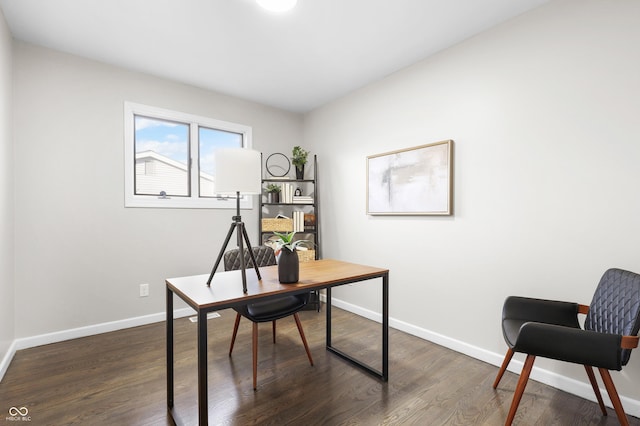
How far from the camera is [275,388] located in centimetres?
192

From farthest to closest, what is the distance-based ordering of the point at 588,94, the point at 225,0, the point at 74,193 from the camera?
the point at 74,193 < the point at 225,0 < the point at 588,94

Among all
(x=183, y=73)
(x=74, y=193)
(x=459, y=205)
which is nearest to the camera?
(x=459, y=205)

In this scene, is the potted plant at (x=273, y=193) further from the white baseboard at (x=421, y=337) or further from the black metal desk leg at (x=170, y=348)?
the black metal desk leg at (x=170, y=348)

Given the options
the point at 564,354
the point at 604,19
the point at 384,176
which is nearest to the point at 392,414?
the point at 564,354

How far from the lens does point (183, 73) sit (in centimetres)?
297

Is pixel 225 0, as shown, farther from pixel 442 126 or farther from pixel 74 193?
pixel 74 193

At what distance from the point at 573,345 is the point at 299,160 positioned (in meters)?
3.09

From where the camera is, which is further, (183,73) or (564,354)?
(183,73)

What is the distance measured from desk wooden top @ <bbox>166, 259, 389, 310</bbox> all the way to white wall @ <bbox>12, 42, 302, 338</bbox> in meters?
1.46

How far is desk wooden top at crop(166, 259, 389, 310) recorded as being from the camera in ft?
4.58

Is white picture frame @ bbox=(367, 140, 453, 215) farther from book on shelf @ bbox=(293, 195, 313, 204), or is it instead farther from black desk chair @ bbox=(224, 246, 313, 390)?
black desk chair @ bbox=(224, 246, 313, 390)

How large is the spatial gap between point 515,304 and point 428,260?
83 centimetres

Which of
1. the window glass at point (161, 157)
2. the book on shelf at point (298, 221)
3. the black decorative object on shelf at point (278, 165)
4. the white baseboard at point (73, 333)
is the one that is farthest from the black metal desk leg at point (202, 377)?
the black decorative object on shelf at point (278, 165)

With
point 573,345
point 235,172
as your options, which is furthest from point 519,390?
point 235,172
